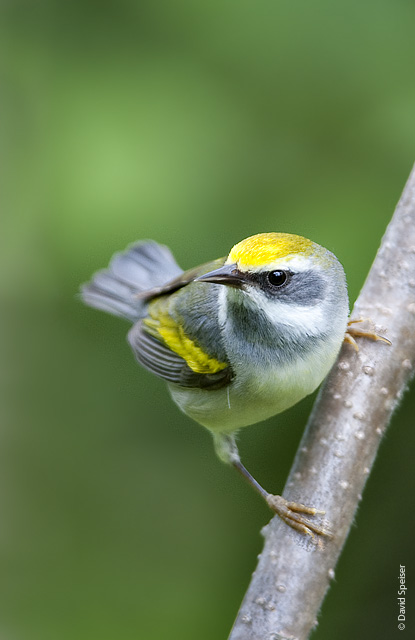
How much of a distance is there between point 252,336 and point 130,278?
58.1 inches

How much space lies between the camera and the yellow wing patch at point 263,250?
8.66 feet

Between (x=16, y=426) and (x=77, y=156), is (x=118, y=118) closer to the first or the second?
(x=77, y=156)

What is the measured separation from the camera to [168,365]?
11.6 feet

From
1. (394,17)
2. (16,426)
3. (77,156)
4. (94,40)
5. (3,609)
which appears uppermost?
(394,17)

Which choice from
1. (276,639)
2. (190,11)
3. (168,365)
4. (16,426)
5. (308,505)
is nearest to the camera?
(276,639)

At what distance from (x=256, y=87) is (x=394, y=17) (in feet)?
2.59

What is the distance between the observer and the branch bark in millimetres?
2576

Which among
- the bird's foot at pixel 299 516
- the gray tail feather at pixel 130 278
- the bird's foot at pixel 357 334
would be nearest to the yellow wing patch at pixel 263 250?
the bird's foot at pixel 357 334

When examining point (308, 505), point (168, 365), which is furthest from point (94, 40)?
point (308, 505)

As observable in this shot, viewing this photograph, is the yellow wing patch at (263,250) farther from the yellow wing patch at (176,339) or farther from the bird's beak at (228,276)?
the yellow wing patch at (176,339)

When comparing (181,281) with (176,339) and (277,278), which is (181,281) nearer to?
(176,339)

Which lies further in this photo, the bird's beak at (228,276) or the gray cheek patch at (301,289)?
the gray cheek patch at (301,289)

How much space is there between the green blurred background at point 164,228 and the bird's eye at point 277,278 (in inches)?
37.7

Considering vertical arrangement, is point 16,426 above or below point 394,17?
below
